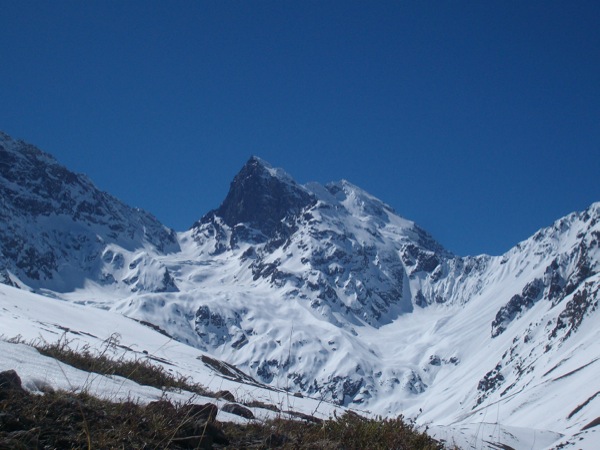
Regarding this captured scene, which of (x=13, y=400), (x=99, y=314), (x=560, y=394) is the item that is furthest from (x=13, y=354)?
(x=560, y=394)

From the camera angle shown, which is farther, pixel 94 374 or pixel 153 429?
pixel 94 374

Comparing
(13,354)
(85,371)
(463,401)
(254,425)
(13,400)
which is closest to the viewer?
(13,400)

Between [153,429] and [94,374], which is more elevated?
[94,374]

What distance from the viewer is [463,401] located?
189 metres

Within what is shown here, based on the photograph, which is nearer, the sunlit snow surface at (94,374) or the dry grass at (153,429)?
the dry grass at (153,429)

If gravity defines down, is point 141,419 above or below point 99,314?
below

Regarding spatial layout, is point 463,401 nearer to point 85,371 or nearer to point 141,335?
point 141,335

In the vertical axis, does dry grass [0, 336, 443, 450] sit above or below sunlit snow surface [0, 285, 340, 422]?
below

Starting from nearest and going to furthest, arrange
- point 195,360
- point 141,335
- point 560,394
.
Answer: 1. point 195,360
2. point 141,335
3. point 560,394

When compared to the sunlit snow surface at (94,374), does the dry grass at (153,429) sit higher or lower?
lower

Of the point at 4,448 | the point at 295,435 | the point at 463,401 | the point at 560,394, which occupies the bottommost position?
the point at 4,448

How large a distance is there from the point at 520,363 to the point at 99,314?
506 ft

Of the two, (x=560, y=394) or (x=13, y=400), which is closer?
(x=13, y=400)

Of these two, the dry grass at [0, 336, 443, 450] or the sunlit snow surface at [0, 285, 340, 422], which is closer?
the dry grass at [0, 336, 443, 450]
